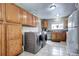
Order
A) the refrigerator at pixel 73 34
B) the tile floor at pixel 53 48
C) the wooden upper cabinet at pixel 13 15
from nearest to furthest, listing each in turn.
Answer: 1. the refrigerator at pixel 73 34
2. the tile floor at pixel 53 48
3. the wooden upper cabinet at pixel 13 15

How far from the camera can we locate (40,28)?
153 centimetres

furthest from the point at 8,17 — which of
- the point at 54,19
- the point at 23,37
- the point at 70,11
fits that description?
the point at 70,11

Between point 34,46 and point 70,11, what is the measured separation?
3.09ft

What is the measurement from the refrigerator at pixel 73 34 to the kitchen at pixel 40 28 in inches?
2.0

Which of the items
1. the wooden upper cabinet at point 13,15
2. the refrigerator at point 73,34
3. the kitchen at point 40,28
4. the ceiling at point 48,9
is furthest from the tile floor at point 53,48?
the wooden upper cabinet at point 13,15

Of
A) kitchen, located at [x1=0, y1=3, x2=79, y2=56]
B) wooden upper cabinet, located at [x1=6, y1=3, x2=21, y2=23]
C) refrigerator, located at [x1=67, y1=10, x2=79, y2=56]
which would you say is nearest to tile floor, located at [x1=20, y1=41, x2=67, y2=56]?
kitchen, located at [x1=0, y1=3, x2=79, y2=56]

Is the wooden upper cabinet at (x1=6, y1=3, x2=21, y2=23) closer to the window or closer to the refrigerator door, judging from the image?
the window

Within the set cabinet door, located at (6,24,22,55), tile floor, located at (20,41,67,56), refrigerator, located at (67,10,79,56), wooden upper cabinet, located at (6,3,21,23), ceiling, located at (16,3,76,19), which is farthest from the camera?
wooden upper cabinet, located at (6,3,21,23)

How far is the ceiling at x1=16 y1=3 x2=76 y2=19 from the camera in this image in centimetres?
134

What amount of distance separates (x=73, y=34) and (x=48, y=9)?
504mm

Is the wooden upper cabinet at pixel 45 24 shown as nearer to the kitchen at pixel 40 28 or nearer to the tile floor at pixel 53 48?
the kitchen at pixel 40 28

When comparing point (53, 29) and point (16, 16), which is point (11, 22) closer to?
point (16, 16)

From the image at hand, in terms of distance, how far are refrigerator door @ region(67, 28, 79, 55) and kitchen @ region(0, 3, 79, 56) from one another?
0.06 m

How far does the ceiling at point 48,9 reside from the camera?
1.34 metres
